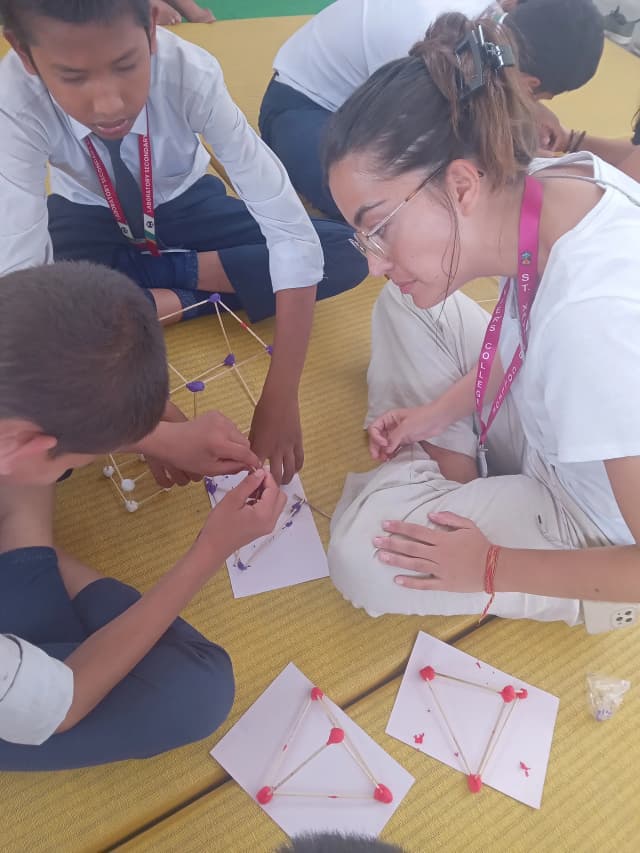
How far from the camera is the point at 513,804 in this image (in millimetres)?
922

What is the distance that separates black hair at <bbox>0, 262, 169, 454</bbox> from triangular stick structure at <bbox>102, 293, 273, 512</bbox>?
0.52 metres

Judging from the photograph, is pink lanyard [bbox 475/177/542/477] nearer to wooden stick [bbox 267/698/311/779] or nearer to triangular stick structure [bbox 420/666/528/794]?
triangular stick structure [bbox 420/666/528/794]

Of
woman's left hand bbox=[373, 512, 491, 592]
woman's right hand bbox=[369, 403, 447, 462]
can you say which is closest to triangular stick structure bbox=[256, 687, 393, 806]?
woman's left hand bbox=[373, 512, 491, 592]

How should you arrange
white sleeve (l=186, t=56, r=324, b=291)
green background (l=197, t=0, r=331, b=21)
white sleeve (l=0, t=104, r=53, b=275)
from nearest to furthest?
white sleeve (l=0, t=104, r=53, b=275)
white sleeve (l=186, t=56, r=324, b=291)
green background (l=197, t=0, r=331, b=21)

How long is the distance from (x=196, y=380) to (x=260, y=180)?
457 millimetres

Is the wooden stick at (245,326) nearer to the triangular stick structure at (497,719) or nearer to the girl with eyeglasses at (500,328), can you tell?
the girl with eyeglasses at (500,328)

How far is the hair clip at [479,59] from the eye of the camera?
725 millimetres

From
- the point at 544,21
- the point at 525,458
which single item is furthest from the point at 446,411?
the point at 544,21

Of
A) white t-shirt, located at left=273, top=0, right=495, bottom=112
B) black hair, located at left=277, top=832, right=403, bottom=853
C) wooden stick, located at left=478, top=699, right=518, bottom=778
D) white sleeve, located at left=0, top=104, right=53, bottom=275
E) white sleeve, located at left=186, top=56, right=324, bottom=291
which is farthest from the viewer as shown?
white t-shirt, located at left=273, top=0, right=495, bottom=112

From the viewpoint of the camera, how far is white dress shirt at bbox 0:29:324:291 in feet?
3.46

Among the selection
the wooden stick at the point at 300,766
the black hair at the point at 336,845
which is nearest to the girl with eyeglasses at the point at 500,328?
the wooden stick at the point at 300,766

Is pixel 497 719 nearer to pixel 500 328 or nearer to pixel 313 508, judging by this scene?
pixel 313 508

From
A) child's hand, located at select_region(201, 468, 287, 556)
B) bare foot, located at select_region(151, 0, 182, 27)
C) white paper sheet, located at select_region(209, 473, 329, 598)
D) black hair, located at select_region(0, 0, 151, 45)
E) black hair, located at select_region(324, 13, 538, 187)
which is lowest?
white paper sheet, located at select_region(209, 473, 329, 598)

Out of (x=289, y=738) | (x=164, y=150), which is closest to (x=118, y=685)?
(x=289, y=738)
